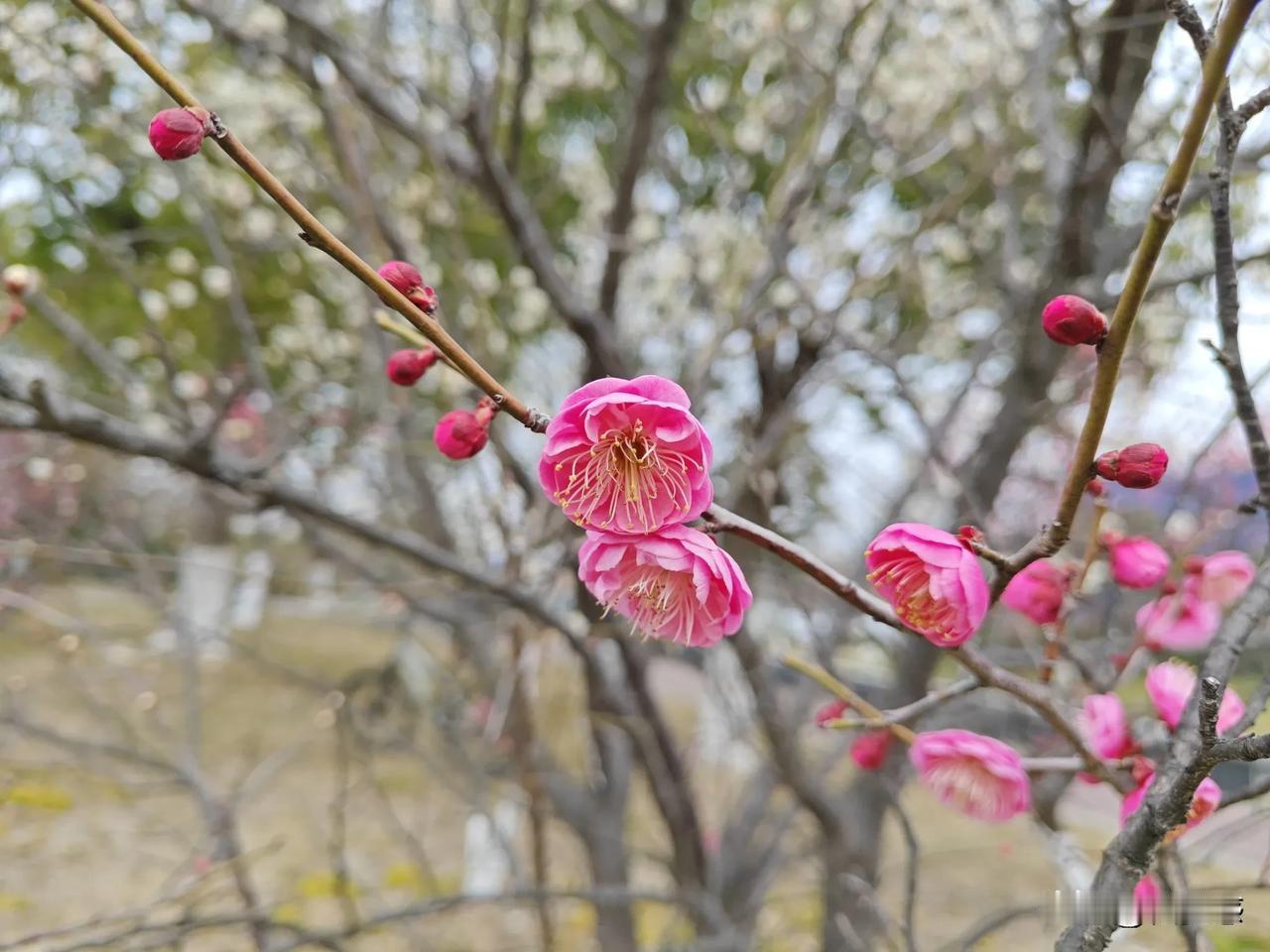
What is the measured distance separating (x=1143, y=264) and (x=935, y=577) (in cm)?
18

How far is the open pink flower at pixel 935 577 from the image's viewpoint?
1.34ft

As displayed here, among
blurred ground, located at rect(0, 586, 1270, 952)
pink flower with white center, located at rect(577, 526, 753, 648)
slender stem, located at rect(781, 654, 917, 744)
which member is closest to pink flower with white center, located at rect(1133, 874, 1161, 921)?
slender stem, located at rect(781, 654, 917, 744)

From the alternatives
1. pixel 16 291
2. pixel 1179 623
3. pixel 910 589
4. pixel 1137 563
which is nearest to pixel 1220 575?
pixel 1179 623

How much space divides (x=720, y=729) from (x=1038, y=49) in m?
2.21

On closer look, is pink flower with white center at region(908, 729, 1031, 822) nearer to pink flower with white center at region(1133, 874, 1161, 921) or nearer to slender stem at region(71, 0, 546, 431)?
pink flower with white center at region(1133, 874, 1161, 921)

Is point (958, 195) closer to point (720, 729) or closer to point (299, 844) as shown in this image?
point (720, 729)

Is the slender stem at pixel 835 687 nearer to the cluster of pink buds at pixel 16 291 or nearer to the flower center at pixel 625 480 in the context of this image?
the flower center at pixel 625 480

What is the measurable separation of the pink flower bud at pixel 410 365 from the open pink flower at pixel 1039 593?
0.40 meters

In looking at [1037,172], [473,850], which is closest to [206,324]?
[473,850]

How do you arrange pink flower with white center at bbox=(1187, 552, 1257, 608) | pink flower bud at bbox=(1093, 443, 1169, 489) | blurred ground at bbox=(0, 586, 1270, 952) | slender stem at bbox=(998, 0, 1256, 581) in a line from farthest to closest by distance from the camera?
blurred ground at bbox=(0, 586, 1270, 952) < pink flower with white center at bbox=(1187, 552, 1257, 608) < pink flower bud at bbox=(1093, 443, 1169, 489) < slender stem at bbox=(998, 0, 1256, 581)

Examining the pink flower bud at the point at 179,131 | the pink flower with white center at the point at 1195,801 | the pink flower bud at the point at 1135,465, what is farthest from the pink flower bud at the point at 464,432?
the pink flower with white center at the point at 1195,801

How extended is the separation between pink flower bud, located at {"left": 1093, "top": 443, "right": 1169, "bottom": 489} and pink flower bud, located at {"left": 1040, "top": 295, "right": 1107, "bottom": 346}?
5cm

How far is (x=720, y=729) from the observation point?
9.68 ft

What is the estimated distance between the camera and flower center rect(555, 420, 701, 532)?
0.39 metres
